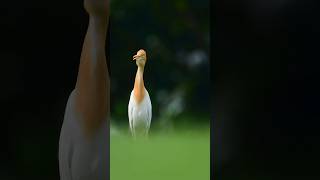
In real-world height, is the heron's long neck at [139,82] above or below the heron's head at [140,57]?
below

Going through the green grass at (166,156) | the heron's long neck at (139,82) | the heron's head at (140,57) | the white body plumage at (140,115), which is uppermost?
the heron's head at (140,57)

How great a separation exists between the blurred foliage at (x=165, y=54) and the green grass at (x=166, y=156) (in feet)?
0.42

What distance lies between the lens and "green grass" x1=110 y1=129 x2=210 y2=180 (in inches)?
147

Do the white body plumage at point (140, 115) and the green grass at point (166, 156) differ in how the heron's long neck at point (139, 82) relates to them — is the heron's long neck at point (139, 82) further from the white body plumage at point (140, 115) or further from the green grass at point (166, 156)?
the green grass at point (166, 156)

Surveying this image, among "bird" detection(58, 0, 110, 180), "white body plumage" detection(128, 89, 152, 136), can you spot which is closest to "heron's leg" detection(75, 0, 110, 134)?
"bird" detection(58, 0, 110, 180)

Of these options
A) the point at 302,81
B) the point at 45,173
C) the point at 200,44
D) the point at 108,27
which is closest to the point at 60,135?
the point at 45,173

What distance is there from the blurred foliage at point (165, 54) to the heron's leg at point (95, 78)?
2.1 inches

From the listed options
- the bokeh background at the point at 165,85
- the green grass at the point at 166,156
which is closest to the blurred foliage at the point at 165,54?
the bokeh background at the point at 165,85

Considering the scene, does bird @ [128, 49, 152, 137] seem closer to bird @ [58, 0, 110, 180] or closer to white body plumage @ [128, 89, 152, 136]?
white body plumage @ [128, 89, 152, 136]

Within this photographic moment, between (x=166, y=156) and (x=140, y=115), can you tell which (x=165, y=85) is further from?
(x=166, y=156)

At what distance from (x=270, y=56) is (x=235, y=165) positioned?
82 cm

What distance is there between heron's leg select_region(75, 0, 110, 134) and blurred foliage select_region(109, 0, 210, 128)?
0.18 feet

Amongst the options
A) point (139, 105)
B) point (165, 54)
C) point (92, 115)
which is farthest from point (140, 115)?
point (165, 54)

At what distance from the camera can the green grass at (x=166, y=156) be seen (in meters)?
3.74
